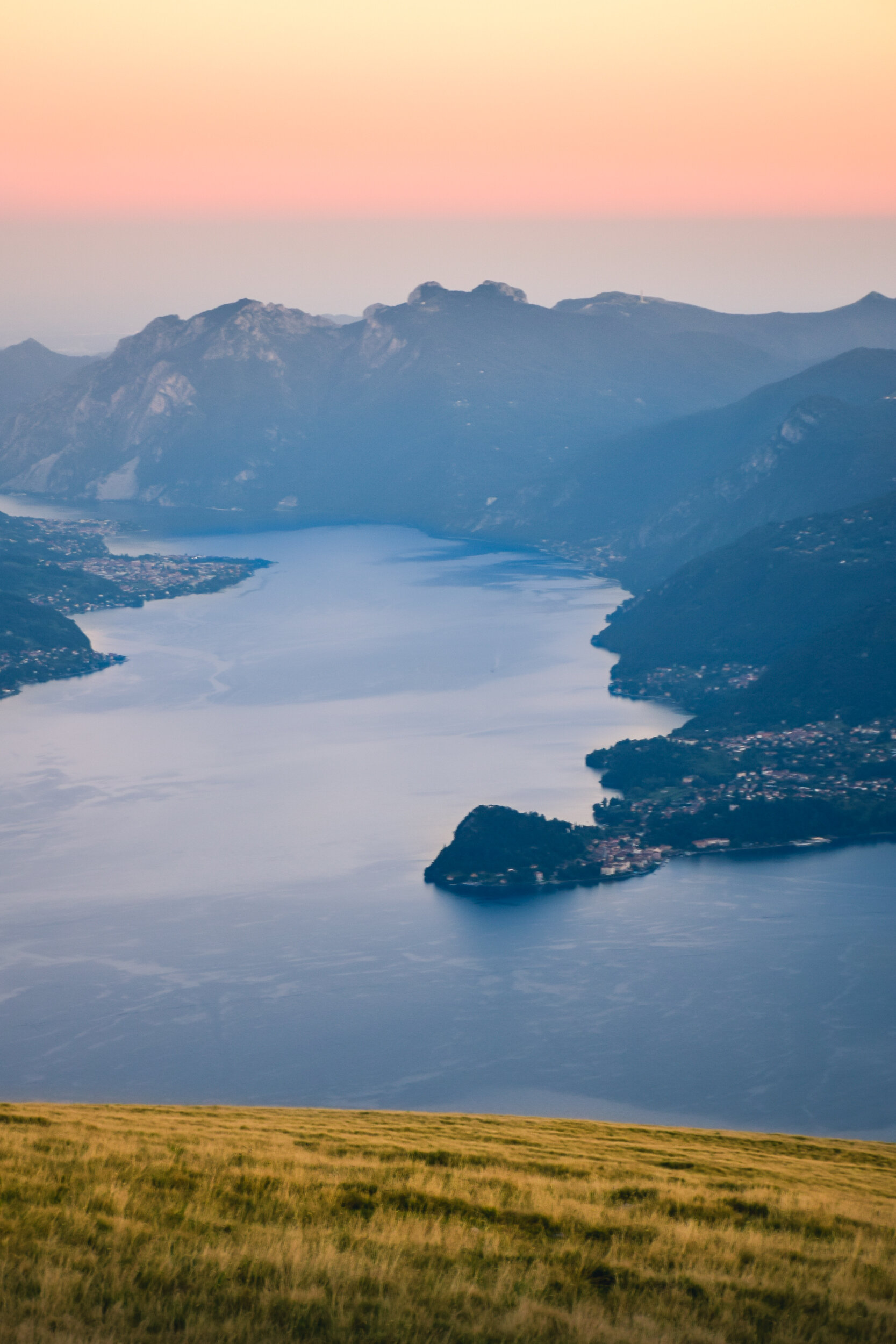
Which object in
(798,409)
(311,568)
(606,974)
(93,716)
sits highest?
(798,409)

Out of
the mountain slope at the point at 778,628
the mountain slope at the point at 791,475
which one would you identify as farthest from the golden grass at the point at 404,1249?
the mountain slope at the point at 791,475

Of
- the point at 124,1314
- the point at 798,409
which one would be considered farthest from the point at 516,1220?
the point at 798,409

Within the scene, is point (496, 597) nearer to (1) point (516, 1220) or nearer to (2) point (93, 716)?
(2) point (93, 716)

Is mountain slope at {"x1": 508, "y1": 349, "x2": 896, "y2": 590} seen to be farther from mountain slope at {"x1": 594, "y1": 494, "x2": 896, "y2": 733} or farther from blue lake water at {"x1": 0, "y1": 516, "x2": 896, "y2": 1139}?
blue lake water at {"x1": 0, "y1": 516, "x2": 896, "y2": 1139}

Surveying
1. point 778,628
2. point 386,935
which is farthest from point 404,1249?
point 778,628

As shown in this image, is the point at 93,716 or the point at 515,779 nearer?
the point at 515,779

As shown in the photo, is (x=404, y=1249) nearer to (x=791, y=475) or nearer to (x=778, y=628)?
(x=778, y=628)

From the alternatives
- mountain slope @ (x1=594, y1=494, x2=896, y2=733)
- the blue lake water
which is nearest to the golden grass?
the blue lake water
